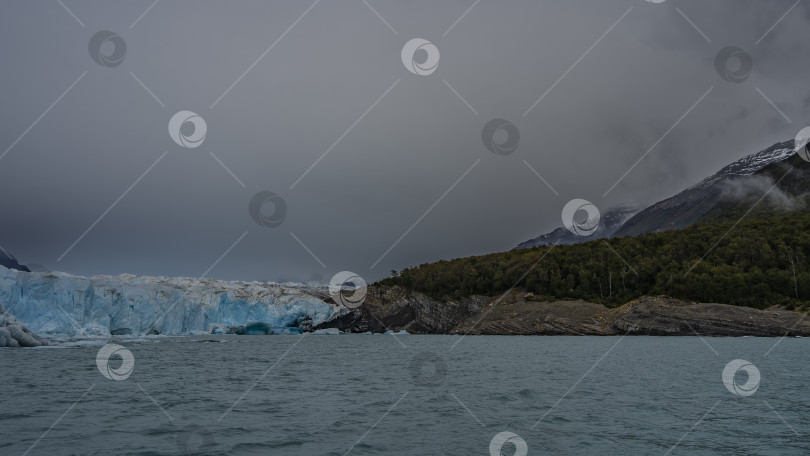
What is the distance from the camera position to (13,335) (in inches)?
2238

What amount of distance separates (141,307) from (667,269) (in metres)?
124

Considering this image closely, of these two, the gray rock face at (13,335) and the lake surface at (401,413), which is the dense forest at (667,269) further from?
the gray rock face at (13,335)

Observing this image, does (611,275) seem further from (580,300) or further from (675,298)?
(675,298)

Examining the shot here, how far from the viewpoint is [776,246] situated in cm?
12725

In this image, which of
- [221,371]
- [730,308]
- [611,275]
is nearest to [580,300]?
[611,275]

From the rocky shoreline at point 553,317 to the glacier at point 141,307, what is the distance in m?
14.2

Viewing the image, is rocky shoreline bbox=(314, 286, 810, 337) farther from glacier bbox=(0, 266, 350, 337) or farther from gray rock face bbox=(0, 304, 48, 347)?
gray rock face bbox=(0, 304, 48, 347)

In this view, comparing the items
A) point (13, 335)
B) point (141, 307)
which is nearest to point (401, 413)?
point (13, 335)

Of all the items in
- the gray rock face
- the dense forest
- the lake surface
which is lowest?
the lake surface

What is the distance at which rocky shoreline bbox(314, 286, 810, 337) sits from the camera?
334 feet

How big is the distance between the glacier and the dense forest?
1666 inches

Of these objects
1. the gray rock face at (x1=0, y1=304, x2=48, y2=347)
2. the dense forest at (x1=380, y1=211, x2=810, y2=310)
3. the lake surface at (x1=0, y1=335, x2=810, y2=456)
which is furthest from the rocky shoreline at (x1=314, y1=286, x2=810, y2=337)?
the gray rock face at (x1=0, y1=304, x2=48, y2=347)

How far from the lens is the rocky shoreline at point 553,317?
334ft

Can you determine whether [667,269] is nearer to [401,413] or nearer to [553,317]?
[553,317]
